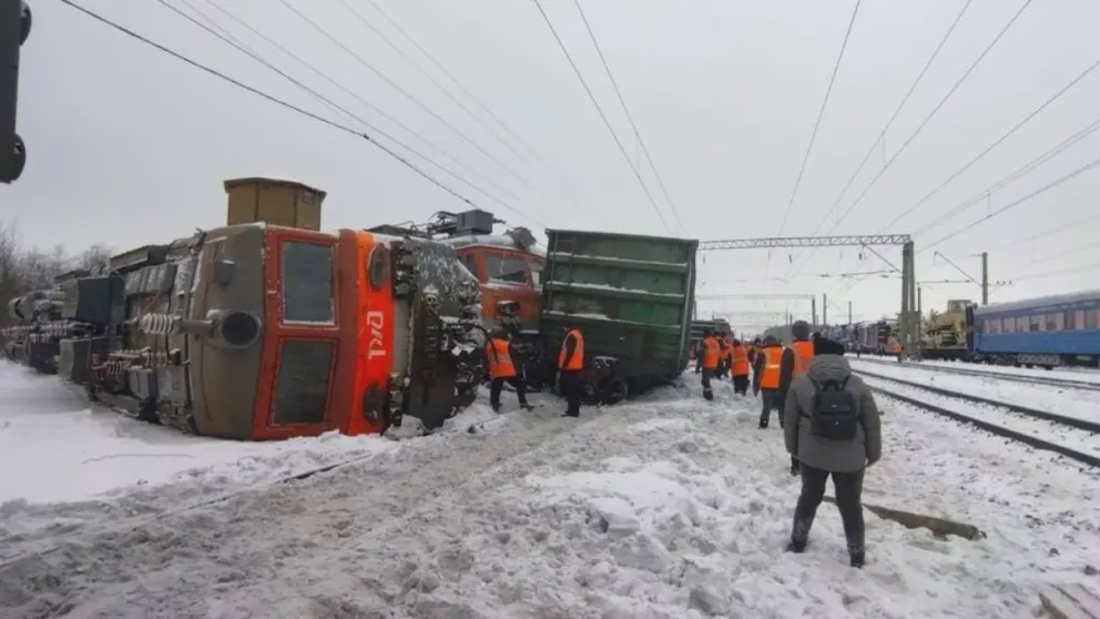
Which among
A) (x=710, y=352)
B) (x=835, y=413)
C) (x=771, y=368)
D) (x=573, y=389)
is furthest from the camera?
(x=710, y=352)

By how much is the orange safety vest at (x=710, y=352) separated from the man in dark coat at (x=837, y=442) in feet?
30.0

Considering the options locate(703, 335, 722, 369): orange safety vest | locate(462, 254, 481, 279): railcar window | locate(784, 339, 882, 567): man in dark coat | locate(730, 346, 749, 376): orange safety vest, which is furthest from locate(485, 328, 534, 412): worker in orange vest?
locate(730, 346, 749, 376): orange safety vest

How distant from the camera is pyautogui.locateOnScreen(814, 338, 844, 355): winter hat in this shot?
4.60 m

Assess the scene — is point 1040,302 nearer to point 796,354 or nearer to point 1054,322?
point 1054,322

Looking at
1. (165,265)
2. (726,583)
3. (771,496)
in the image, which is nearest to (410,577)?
(726,583)

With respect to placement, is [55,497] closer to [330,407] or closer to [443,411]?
[330,407]

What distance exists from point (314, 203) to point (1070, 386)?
61.9 feet

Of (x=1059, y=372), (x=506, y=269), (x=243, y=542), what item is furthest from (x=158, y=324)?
(x=1059, y=372)

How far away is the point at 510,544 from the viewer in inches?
155

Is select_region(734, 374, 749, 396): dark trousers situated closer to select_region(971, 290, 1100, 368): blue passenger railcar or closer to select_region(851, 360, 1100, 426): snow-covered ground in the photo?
select_region(851, 360, 1100, 426): snow-covered ground

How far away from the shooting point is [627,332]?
11422mm

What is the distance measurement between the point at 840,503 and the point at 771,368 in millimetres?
6126

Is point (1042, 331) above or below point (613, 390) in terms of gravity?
above

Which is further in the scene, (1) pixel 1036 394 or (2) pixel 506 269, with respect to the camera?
(1) pixel 1036 394
